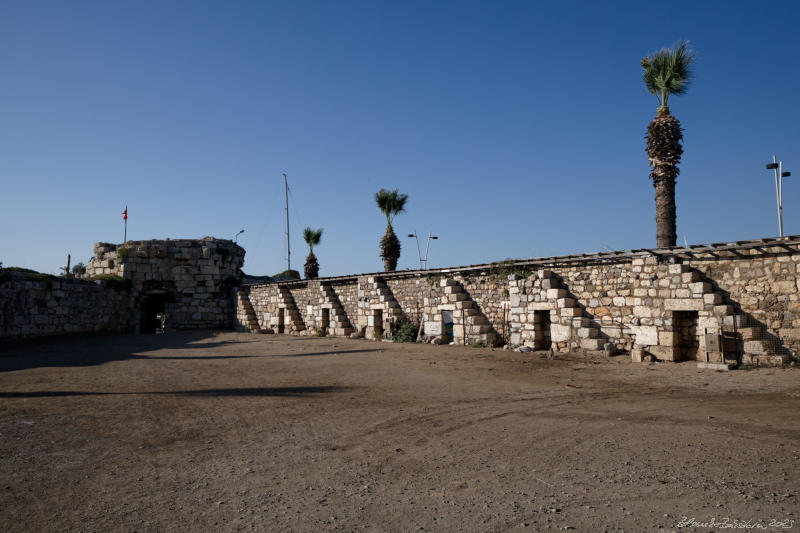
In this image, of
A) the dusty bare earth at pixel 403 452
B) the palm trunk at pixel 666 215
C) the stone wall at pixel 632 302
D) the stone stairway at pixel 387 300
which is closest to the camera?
the dusty bare earth at pixel 403 452

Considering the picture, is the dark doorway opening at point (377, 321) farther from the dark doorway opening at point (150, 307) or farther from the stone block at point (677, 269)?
the dark doorway opening at point (150, 307)

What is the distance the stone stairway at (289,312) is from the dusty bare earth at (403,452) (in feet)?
43.3

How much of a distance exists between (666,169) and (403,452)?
44.1 ft

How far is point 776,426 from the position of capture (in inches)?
223

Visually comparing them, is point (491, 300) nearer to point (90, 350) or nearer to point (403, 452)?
point (403, 452)

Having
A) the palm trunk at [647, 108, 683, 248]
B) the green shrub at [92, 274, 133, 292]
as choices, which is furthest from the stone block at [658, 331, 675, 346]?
the green shrub at [92, 274, 133, 292]

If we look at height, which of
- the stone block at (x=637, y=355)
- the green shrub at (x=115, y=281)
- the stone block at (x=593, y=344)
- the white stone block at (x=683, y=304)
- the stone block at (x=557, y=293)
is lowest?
the stone block at (x=637, y=355)

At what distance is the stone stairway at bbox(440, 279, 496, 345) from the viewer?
15133mm

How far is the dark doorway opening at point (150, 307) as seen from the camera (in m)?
26.1

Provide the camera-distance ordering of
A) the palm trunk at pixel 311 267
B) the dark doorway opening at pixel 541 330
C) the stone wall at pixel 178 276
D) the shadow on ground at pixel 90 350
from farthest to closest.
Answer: the palm trunk at pixel 311 267, the stone wall at pixel 178 276, the dark doorway opening at pixel 541 330, the shadow on ground at pixel 90 350

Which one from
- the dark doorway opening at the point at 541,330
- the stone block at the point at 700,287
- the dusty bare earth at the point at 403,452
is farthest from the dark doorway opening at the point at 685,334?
the dark doorway opening at the point at 541,330

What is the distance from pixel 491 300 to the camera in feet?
50.1

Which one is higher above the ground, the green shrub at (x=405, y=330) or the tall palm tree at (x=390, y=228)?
the tall palm tree at (x=390, y=228)

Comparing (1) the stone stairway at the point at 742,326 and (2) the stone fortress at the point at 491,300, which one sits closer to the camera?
(1) the stone stairway at the point at 742,326
